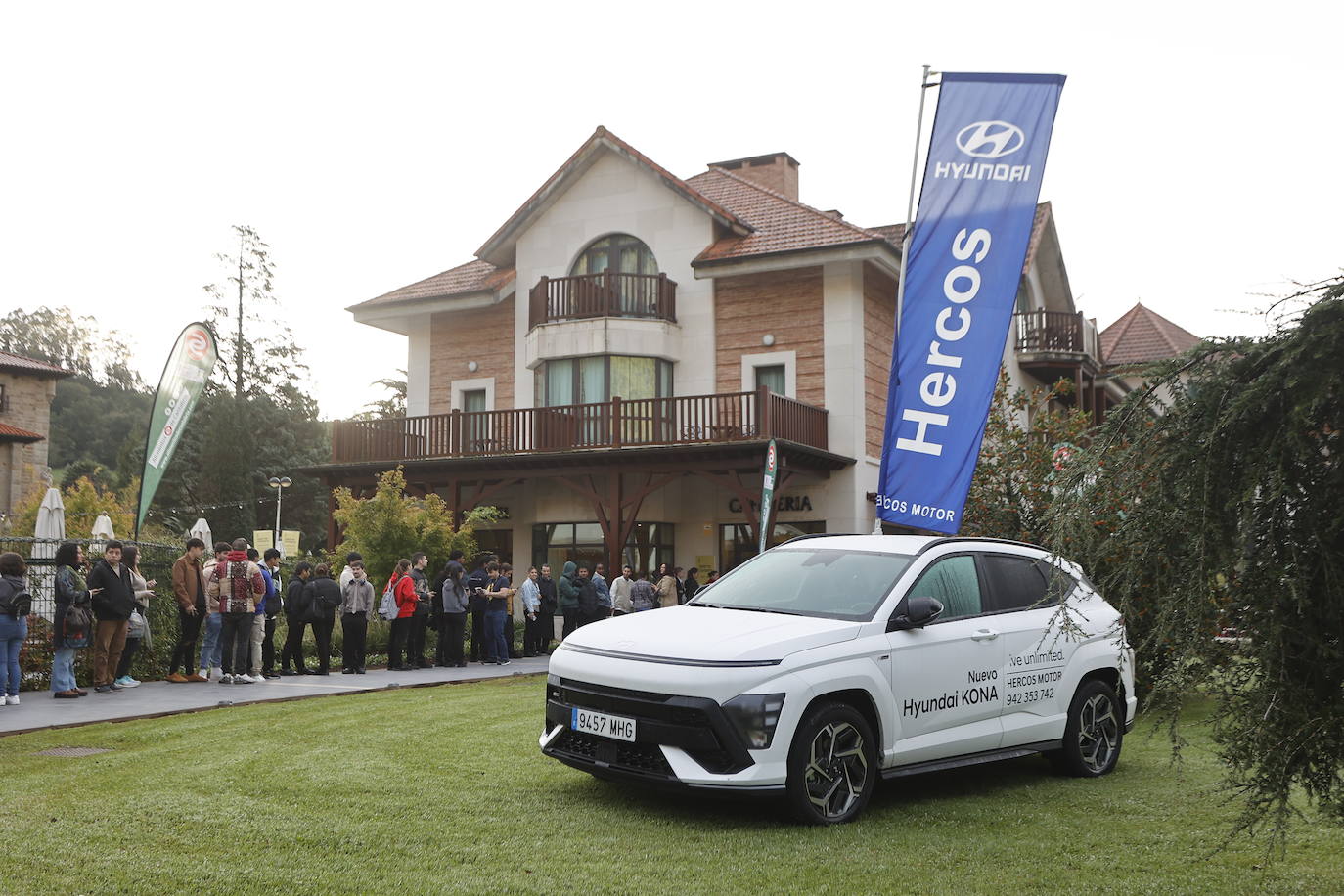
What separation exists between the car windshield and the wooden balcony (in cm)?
2694

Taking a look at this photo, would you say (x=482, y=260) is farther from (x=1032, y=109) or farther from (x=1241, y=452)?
(x=1241, y=452)

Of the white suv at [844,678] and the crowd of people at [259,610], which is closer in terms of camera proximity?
the white suv at [844,678]

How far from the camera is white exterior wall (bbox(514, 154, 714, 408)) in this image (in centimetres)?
2825

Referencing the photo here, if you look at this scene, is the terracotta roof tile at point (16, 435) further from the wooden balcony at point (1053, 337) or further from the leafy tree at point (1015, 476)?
the leafy tree at point (1015, 476)

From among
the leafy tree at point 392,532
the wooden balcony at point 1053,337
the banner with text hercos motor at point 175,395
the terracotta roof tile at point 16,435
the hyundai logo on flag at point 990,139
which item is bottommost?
the leafy tree at point 392,532

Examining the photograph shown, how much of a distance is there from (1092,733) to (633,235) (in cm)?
2248

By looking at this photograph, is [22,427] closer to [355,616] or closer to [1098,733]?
[355,616]

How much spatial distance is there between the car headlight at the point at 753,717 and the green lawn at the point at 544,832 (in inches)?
20.3

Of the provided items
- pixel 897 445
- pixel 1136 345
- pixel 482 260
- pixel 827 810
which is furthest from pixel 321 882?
pixel 1136 345

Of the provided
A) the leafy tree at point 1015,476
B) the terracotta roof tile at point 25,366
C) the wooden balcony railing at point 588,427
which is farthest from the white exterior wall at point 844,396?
the terracotta roof tile at point 25,366

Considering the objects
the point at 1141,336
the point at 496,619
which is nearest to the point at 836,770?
the point at 496,619

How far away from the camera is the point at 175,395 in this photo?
1777 centimetres

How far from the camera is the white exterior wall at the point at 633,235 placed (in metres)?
28.2

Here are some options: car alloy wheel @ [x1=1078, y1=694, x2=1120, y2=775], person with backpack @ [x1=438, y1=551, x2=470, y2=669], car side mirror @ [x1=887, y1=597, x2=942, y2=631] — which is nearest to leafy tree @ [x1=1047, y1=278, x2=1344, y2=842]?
car side mirror @ [x1=887, y1=597, x2=942, y2=631]
